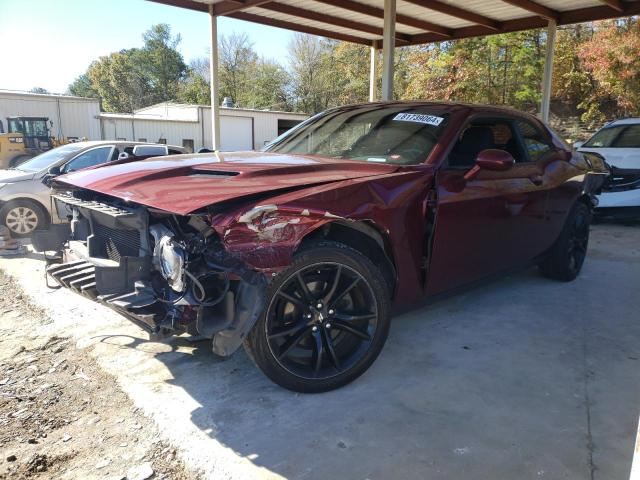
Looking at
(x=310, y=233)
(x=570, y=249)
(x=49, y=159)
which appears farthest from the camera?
(x=49, y=159)

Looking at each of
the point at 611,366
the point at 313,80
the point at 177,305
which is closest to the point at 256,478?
the point at 177,305

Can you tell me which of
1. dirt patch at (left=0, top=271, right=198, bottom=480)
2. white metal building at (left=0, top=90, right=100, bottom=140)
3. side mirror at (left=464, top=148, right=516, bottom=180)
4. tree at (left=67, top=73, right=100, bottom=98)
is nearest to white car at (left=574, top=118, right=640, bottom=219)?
side mirror at (left=464, top=148, right=516, bottom=180)

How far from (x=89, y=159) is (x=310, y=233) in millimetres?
6259

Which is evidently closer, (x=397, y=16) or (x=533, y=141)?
(x=533, y=141)

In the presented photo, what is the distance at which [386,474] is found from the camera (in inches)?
86.6

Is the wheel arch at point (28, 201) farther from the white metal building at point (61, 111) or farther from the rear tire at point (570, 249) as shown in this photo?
the white metal building at point (61, 111)

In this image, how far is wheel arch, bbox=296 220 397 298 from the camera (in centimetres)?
272

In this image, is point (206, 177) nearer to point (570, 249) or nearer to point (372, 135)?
point (372, 135)

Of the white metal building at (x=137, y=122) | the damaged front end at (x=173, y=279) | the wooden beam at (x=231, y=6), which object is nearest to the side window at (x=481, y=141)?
the damaged front end at (x=173, y=279)

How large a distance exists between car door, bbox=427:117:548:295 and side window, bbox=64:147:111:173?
6020mm

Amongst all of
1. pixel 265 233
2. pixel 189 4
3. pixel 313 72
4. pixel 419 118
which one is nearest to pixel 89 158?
pixel 189 4

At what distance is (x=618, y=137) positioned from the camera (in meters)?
9.23

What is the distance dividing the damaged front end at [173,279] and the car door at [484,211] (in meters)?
1.41

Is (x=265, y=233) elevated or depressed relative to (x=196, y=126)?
depressed
